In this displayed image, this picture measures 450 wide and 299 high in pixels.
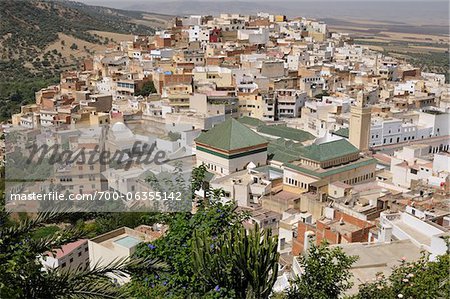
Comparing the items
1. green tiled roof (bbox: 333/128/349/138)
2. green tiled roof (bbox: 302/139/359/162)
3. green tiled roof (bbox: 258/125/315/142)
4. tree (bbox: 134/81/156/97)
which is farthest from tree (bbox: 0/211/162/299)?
tree (bbox: 134/81/156/97)

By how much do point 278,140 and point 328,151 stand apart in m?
3.58

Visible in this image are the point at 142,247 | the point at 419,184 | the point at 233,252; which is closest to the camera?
the point at 233,252

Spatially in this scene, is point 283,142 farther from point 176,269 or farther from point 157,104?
point 176,269

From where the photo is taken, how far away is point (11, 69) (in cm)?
4194

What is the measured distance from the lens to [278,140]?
61.8 ft

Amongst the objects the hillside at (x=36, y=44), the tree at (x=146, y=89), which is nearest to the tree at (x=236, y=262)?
the tree at (x=146, y=89)

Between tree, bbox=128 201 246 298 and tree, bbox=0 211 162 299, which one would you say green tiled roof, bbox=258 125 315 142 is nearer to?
tree, bbox=128 201 246 298

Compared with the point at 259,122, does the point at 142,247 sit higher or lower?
higher

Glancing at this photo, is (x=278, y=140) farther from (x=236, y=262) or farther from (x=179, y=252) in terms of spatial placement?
(x=236, y=262)

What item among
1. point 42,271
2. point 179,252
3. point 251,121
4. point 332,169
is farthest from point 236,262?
point 251,121

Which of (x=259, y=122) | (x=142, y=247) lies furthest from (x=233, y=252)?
(x=259, y=122)

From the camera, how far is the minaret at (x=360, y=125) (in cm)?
1799

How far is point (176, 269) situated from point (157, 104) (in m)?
17.9

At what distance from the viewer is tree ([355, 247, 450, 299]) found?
5.42 meters
